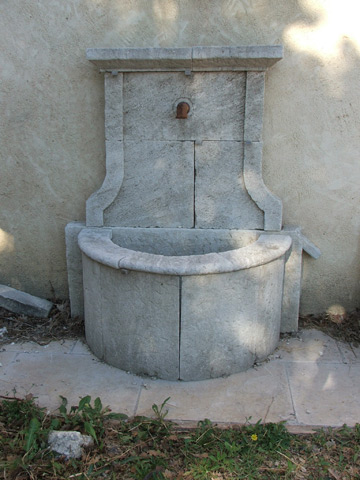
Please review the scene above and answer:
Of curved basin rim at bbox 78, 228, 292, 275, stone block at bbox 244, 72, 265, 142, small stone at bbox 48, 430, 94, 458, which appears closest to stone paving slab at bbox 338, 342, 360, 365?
curved basin rim at bbox 78, 228, 292, 275

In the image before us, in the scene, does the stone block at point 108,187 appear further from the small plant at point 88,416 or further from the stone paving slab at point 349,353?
the stone paving slab at point 349,353

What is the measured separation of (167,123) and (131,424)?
2.31 metres

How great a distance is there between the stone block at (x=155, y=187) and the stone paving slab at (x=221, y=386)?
1.22 m

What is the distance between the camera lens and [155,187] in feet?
13.3

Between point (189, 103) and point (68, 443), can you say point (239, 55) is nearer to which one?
point (189, 103)

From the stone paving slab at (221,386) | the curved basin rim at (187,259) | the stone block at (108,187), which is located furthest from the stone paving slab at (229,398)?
the stone block at (108,187)

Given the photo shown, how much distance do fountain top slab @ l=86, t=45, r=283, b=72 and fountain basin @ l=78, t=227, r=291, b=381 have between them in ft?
4.56

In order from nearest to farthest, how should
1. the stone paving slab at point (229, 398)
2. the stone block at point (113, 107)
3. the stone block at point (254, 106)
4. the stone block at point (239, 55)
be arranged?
the stone paving slab at point (229, 398), the stone block at point (239, 55), the stone block at point (254, 106), the stone block at point (113, 107)

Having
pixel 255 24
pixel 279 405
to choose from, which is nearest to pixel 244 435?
pixel 279 405

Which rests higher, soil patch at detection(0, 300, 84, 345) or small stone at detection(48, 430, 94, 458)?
soil patch at detection(0, 300, 84, 345)

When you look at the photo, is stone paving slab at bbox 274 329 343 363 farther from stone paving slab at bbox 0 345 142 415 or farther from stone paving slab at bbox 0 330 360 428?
stone paving slab at bbox 0 345 142 415

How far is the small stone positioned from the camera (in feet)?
9.20

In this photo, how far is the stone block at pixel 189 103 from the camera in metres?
3.81

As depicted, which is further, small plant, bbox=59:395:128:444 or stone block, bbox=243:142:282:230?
stone block, bbox=243:142:282:230
